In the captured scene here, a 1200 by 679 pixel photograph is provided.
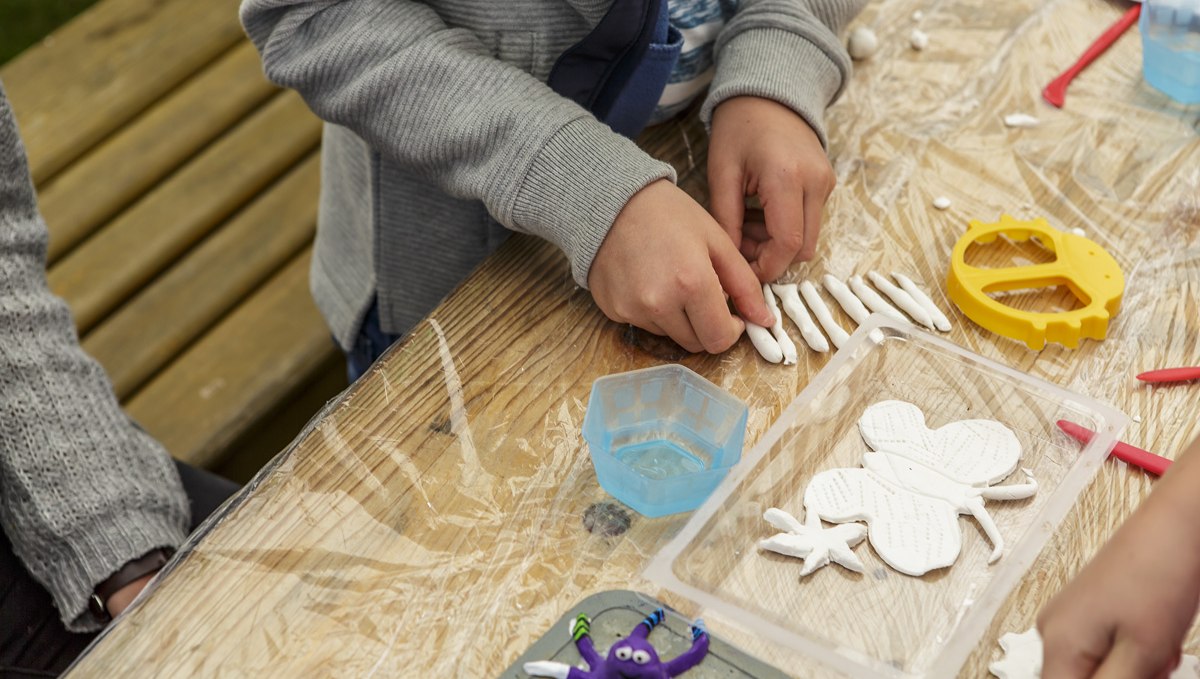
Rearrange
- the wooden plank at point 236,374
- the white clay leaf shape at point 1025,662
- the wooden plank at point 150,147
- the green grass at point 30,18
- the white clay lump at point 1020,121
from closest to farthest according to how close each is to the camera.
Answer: the white clay leaf shape at point 1025,662 → the white clay lump at point 1020,121 → the wooden plank at point 236,374 → the wooden plank at point 150,147 → the green grass at point 30,18

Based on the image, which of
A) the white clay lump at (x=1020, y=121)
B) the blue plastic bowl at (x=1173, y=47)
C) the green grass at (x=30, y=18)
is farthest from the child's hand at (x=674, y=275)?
the green grass at (x=30, y=18)

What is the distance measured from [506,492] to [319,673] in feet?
0.45

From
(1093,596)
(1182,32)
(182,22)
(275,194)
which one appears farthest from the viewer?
(182,22)

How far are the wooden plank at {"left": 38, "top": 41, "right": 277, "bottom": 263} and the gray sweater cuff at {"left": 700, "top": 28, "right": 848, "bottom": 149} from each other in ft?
2.75

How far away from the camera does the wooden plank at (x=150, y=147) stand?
4.54 ft

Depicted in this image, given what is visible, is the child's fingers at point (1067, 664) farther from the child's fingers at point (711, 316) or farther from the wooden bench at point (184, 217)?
the wooden bench at point (184, 217)

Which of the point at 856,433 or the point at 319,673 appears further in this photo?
the point at 856,433

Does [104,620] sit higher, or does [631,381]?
[631,381]

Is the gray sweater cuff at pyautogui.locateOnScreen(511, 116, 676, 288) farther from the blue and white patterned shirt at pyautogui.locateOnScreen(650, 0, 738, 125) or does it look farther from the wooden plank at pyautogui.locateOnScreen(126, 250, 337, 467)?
the wooden plank at pyautogui.locateOnScreen(126, 250, 337, 467)

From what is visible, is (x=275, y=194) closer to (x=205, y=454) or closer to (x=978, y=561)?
(x=205, y=454)

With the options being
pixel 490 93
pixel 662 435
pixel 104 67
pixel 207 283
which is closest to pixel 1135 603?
pixel 662 435

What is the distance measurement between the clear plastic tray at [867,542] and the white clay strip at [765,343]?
0.04 meters

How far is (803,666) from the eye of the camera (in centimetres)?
54

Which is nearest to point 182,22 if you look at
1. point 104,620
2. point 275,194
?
point 275,194
